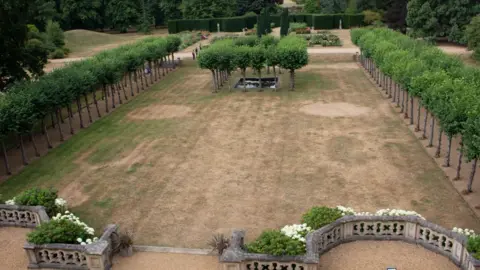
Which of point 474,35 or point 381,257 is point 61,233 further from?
point 474,35

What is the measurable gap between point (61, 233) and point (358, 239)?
Result: 12.8m

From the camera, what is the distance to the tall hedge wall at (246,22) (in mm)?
106762

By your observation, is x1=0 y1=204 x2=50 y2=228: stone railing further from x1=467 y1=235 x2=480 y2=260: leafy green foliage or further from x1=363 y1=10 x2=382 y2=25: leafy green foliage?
x1=363 y1=10 x2=382 y2=25: leafy green foliage

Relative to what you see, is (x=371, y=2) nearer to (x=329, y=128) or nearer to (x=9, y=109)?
(x=329, y=128)

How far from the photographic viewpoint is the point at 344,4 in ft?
383

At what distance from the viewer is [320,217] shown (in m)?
18.6

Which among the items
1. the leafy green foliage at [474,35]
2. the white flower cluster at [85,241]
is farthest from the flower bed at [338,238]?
the leafy green foliage at [474,35]

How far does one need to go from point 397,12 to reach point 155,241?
278 ft

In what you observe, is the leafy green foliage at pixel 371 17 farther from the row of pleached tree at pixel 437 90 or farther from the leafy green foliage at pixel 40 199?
the leafy green foliage at pixel 40 199

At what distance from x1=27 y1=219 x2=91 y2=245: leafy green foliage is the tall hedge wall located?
96777 millimetres

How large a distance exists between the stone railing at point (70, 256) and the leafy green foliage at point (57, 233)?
27cm

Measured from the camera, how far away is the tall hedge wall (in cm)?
10676

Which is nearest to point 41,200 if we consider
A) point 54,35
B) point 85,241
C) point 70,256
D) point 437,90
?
point 85,241

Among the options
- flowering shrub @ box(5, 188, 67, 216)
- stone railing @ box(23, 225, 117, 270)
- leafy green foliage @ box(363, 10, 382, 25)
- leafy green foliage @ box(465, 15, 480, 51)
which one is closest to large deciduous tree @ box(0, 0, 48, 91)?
flowering shrub @ box(5, 188, 67, 216)
